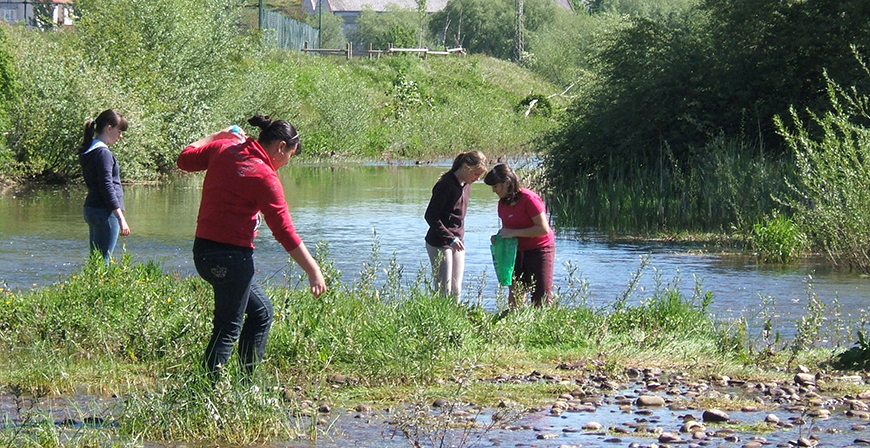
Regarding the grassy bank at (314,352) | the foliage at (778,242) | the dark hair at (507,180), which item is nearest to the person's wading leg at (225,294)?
the grassy bank at (314,352)

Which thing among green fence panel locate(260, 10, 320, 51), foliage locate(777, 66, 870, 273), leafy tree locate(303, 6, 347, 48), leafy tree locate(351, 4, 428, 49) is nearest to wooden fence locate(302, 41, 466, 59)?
green fence panel locate(260, 10, 320, 51)

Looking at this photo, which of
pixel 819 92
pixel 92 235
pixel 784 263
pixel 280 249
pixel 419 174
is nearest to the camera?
pixel 92 235

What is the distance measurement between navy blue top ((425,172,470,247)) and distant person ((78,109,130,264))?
2761 mm

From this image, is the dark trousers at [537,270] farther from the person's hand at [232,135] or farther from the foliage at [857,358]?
the person's hand at [232,135]

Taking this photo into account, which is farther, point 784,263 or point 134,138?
point 134,138

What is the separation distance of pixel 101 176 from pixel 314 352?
11.8ft

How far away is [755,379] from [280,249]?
11.2 meters

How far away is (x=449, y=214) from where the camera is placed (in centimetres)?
1011

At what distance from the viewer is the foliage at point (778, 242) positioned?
16906 mm

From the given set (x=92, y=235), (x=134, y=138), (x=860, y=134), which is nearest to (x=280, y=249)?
(x=92, y=235)

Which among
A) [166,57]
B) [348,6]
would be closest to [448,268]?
[166,57]

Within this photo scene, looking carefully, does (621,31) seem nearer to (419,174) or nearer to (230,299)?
(419,174)

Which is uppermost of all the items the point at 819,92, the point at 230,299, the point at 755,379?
the point at 819,92

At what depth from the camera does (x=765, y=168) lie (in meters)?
19.8
